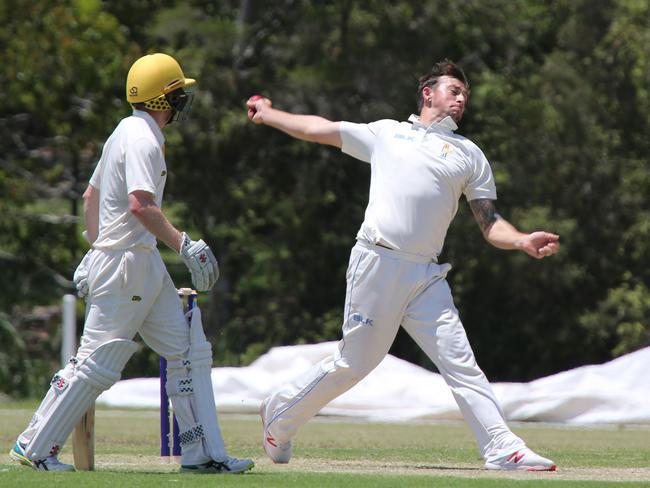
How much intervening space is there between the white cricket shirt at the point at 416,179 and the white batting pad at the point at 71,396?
1593 millimetres

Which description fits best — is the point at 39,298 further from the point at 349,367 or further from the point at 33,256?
the point at 349,367

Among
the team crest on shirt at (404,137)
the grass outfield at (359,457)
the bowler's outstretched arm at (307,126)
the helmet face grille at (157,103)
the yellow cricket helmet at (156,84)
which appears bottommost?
the grass outfield at (359,457)

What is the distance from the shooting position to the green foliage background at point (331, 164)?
86.1ft

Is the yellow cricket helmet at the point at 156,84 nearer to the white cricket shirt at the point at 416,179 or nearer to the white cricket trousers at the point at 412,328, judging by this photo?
the white cricket shirt at the point at 416,179

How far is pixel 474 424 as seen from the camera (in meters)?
8.14

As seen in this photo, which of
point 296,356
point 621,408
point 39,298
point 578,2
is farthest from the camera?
point 578,2

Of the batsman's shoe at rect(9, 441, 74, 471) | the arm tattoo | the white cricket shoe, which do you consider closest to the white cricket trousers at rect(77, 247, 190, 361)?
the batsman's shoe at rect(9, 441, 74, 471)

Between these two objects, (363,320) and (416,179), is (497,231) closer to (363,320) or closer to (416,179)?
(416,179)

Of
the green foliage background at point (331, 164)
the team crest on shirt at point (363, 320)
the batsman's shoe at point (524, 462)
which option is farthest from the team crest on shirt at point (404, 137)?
the green foliage background at point (331, 164)

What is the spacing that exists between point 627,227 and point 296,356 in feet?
38.7

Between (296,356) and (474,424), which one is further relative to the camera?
(296,356)

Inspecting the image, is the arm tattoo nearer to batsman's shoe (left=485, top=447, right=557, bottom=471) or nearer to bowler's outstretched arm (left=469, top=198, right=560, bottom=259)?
bowler's outstretched arm (left=469, top=198, right=560, bottom=259)

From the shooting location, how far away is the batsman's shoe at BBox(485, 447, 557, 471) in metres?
7.93

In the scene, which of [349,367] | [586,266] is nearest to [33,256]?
[586,266]
